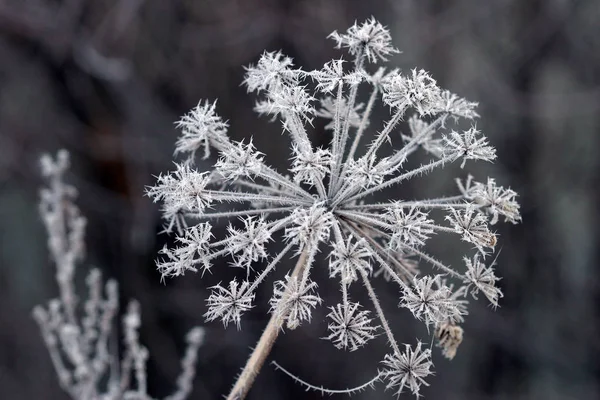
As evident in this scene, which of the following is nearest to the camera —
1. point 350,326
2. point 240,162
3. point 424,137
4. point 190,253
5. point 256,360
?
point 256,360

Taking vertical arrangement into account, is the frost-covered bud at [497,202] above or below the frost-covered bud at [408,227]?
above

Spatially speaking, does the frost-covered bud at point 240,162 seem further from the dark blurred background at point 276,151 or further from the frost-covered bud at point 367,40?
the dark blurred background at point 276,151

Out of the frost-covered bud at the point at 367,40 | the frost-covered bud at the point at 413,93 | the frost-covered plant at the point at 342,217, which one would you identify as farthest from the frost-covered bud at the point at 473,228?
the frost-covered bud at the point at 367,40

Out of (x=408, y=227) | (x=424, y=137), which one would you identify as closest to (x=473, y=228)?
(x=408, y=227)

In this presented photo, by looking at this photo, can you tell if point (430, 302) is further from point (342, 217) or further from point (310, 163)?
point (310, 163)

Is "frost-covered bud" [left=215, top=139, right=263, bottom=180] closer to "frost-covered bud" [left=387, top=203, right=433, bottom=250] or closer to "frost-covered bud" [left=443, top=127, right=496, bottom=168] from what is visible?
"frost-covered bud" [left=387, top=203, right=433, bottom=250]

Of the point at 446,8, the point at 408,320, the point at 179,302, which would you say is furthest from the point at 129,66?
the point at 408,320
